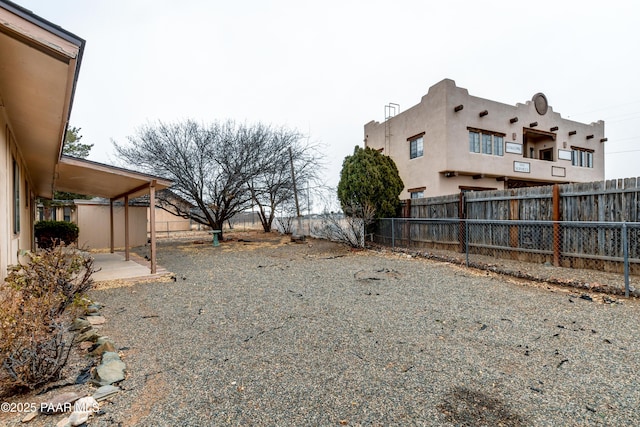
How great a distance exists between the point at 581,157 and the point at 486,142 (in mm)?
7617

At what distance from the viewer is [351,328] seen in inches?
138

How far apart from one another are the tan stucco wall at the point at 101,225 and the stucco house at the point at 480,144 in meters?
13.3

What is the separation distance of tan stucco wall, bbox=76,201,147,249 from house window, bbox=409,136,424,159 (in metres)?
13.9

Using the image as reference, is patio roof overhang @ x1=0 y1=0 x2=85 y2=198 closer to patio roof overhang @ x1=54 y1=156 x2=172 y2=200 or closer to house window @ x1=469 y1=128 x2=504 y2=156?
patio roof overhang @ x1=54 y1=156 x2=172 y2=200

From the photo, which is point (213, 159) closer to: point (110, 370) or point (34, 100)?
point (34, 100)

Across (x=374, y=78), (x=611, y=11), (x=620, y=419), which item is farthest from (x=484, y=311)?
(x=374, y=78)

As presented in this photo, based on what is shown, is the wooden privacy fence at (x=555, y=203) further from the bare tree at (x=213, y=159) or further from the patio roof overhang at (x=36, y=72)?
the patio roof overhang at (x=36, y=72)

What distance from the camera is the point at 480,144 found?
13.1 metres

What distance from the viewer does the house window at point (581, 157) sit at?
16086 mm

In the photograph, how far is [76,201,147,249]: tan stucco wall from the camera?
46.2ft

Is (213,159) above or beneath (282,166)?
above

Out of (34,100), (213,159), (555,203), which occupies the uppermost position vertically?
(213,159)

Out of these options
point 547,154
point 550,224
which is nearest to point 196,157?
point 550,224

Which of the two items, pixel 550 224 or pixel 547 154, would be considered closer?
pixel 550 224
